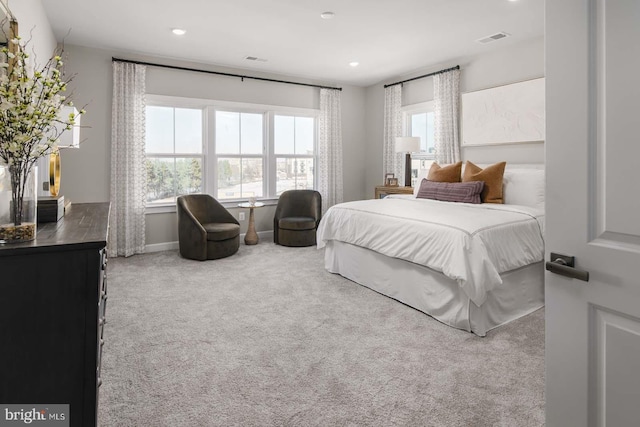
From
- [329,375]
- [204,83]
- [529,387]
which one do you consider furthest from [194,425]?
[204,83]

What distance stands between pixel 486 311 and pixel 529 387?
81cm

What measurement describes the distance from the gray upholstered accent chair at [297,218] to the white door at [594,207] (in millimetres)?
4493

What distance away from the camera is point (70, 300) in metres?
1.37

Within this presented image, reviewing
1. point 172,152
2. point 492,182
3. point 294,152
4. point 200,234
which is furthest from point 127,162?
point 492,182

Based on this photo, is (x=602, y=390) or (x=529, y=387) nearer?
(x=602, y=390)

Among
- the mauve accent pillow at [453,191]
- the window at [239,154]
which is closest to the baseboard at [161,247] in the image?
the window at [239,154]

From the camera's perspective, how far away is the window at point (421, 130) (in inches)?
229

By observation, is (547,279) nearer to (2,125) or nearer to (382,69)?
(2,125)

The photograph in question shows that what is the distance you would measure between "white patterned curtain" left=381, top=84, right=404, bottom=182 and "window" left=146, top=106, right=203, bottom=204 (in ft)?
9.66

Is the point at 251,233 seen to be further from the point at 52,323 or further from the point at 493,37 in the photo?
the point at 52,323

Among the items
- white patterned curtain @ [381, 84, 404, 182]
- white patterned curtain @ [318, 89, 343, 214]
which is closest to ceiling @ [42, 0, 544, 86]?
white patterned curtain @ [381, 84, 404, 182]

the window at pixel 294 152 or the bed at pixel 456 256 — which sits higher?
the window at pixel 294 152

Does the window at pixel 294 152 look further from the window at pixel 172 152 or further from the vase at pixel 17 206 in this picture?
the vase at pixel 17 206

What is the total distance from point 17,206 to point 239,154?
15.2ft
